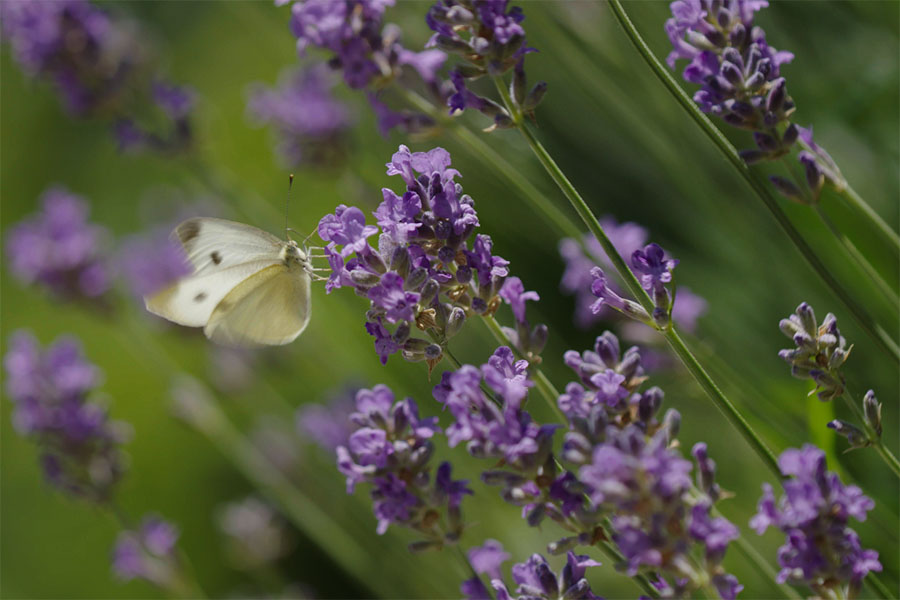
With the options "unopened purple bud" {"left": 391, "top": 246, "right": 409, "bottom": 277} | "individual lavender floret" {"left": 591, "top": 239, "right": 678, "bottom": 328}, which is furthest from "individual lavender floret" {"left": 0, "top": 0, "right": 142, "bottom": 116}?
"individual lavender floret" {"left": 591, "top": 239, "right": 678, "bottom": 328}

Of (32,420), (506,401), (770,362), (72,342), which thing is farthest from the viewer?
(72,342)

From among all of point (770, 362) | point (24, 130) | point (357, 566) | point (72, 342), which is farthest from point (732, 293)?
point (24, 130)

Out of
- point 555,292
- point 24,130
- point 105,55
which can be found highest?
point 105,55

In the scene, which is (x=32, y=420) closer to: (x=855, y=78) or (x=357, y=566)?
(x=357, y=566)

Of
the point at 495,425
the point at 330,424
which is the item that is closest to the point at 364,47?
the point at 495,425

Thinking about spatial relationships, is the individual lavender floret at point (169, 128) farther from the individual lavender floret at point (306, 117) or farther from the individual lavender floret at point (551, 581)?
the individual lavender floret at point (551, 581)

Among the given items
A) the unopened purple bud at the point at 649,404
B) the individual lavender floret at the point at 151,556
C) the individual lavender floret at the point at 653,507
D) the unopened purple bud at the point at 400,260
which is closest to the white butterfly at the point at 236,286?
the individual lavender floret at the point at 151,556

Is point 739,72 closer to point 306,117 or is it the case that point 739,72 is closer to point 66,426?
point 306,117
